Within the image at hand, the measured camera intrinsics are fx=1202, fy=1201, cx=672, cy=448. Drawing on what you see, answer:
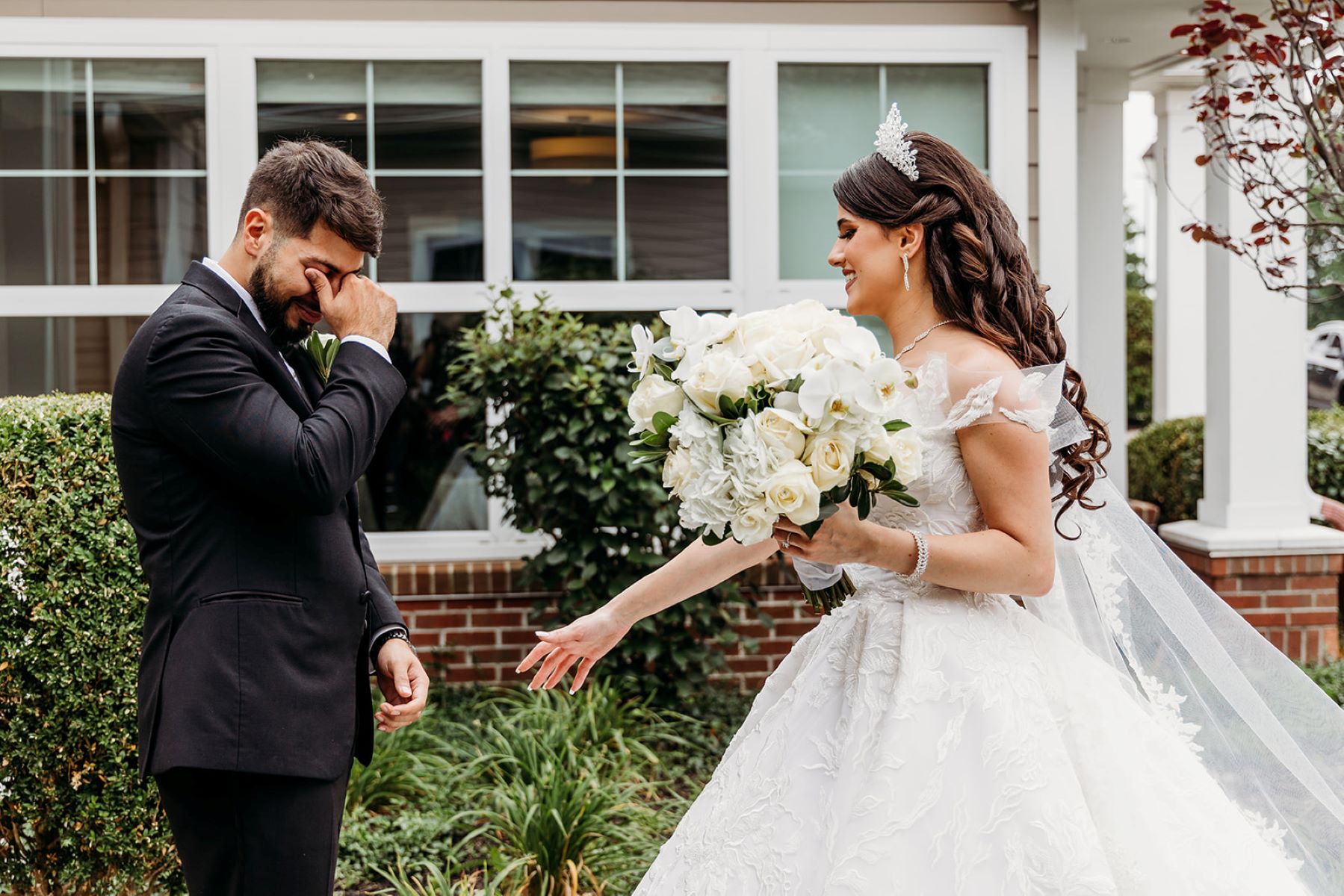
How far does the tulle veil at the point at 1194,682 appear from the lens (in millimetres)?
2525

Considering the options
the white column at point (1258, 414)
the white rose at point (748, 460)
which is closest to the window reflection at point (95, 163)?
the white rose at point (748, 460)

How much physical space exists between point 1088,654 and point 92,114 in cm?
494

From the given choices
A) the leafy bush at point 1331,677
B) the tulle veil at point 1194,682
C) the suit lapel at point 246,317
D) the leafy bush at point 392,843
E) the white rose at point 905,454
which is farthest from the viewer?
the leafy bush at point 1331,677

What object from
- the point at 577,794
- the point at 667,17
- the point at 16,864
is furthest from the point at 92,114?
the point at 577,794

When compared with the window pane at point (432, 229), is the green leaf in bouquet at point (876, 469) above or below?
below

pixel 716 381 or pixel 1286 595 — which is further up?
pixel 716 381

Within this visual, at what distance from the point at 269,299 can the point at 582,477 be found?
290 cm

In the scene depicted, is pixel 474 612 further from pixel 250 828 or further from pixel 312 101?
pixel 250 828

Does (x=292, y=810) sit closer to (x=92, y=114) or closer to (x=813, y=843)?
(x=813, y=843)

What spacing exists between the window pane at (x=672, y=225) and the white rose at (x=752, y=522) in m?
3.90

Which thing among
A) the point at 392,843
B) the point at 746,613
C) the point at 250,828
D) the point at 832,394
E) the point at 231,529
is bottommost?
the point at 392,843

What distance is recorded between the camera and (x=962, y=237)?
2.34 m

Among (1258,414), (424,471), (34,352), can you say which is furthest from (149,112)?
(1258,414)

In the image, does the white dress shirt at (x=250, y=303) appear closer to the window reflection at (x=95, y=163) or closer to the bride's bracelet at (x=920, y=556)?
the bride's bracelet at (x=920, y=556)
